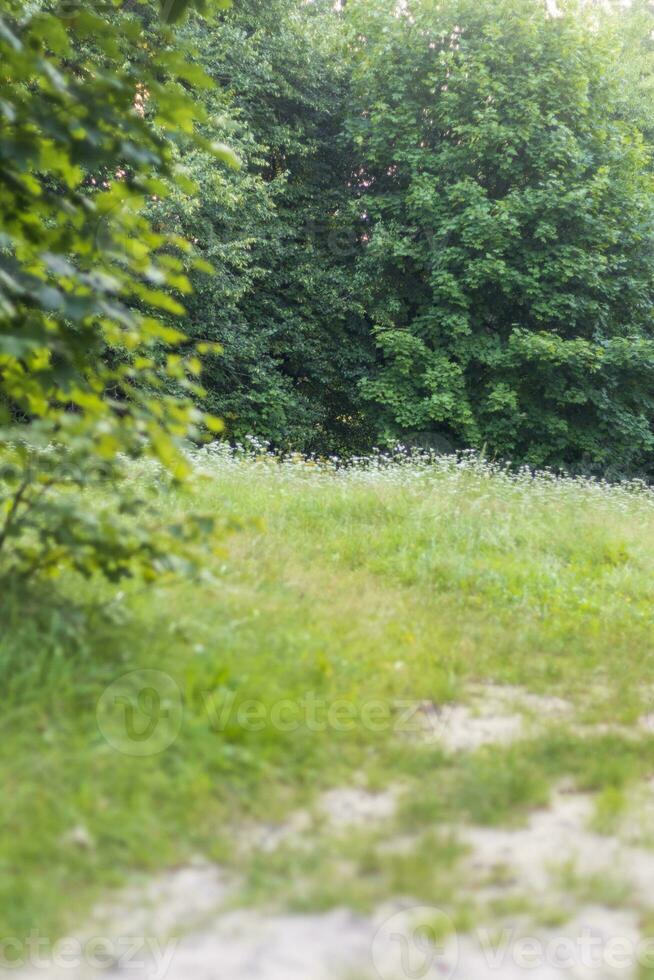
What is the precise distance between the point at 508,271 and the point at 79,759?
698 inches

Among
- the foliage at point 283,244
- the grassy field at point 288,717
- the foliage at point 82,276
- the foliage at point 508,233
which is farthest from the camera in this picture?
the foliage at point 508,233

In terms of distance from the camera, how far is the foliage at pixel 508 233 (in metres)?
19.0

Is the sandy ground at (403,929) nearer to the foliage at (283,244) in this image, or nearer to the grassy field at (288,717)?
the grassy field at (288,717)

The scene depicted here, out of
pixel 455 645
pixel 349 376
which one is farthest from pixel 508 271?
pixel 455 645

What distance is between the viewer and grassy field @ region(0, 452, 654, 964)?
8.90 ft

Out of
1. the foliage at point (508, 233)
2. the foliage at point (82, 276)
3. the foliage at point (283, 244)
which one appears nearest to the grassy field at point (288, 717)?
the foliage at point (82, 276)

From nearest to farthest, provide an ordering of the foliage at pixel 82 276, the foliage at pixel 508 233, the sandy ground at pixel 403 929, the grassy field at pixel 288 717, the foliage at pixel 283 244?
the sandy ground at pixel 403 929 < the grassy field at pixel 288 717 < the foliage at pixel 82 276 < the foliage at pixel 283 244 < the foliage at pixel 508 233

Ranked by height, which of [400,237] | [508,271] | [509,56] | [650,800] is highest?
[509,56]

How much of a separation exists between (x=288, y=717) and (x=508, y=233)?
57.5 ft

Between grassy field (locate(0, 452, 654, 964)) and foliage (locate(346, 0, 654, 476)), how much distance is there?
13.4 m

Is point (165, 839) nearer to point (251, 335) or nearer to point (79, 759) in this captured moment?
point (79, 759)

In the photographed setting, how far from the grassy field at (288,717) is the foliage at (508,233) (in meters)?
13.4

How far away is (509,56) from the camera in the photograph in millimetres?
19359

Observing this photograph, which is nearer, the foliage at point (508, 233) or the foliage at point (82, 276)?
the foliage at point (82, 276)
